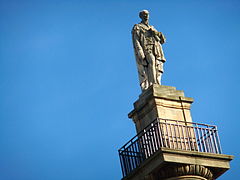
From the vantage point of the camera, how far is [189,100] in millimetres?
36125

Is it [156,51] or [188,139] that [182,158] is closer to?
[188,139]

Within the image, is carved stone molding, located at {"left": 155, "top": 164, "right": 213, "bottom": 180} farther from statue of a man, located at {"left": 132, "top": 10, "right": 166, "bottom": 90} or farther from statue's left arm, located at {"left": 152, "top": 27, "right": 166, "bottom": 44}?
statue's left arm, located at {"left": 152, "top": 27, "right": 166, "bottom": 44}

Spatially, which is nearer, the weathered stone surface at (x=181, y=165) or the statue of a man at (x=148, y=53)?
the weathered stone surface at (x=181, y=165)

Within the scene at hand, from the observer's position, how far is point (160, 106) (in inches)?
1390

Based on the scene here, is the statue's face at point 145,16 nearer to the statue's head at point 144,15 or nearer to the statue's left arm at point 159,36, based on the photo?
the statue's head at point 144,15

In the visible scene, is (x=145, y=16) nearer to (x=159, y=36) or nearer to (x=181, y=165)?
(x=159, y=36)

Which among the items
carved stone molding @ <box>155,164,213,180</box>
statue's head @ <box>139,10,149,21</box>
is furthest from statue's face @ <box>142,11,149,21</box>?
carved stone molding @ <box>155,164,213,180</box>

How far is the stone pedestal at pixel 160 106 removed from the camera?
35312 mm

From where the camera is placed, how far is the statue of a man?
121 feet

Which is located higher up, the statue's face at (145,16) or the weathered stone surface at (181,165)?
the statue's face at (145,16)

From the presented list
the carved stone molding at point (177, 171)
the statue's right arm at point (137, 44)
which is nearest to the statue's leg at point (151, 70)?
the statue's right arm at point (137, 44)

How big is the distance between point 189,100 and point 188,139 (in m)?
2.07

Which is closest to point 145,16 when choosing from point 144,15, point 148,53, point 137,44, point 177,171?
point 144,15

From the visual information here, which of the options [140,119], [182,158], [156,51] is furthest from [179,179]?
[156,51]
